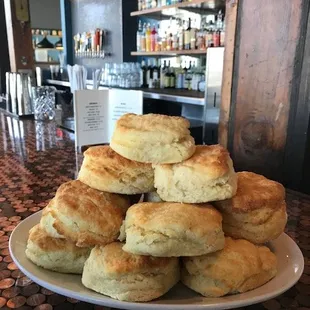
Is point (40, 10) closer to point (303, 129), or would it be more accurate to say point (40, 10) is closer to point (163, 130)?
point (303, 129)

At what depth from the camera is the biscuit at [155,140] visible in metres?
0.62

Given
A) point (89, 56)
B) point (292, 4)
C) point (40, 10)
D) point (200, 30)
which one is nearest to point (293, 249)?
point (292, 4)

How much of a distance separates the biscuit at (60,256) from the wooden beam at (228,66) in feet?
5.68

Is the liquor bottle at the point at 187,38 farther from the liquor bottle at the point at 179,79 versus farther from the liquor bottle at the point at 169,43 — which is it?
the liquor bottle at the point at 179,79

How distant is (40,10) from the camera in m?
8.96

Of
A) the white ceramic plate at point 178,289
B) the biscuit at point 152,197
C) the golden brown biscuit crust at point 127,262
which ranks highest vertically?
the biscuit at point 152,197

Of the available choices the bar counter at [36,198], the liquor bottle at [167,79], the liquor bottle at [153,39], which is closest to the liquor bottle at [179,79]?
the liquor bottle at [167,79]

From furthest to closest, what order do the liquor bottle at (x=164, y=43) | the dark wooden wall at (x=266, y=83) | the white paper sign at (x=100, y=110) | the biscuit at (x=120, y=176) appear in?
the liquor bottle at (x=164, y=43) → the dark wooden wall at (x=266, y=83) → the white paper sign at (x=100, y=110) → the biscuit at (x=120, y=176)

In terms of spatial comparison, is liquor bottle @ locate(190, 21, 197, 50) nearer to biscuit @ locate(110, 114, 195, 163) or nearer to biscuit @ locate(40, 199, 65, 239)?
biscuit @ locate(110, 114, 195, 163)

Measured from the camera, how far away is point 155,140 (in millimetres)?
625

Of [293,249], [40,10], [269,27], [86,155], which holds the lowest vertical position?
[293,249]

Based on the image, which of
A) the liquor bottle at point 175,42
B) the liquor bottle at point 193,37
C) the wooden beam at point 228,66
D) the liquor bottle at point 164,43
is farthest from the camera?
the liquor bottle at point 164,43

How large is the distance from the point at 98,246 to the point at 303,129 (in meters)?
1.59

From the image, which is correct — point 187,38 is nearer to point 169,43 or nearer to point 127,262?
point 169,43
